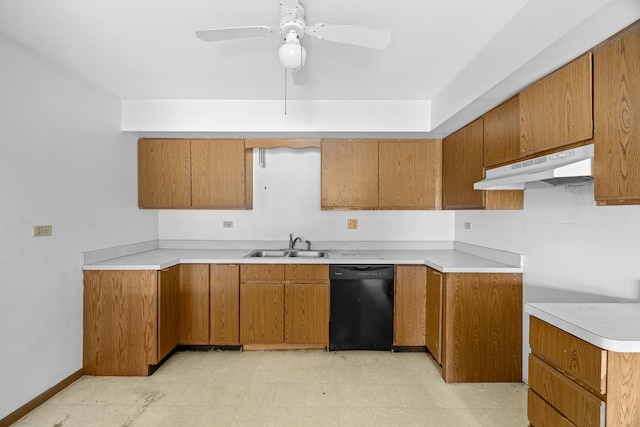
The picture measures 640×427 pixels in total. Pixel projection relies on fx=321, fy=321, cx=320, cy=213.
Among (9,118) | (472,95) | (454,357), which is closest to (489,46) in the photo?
(472,95)

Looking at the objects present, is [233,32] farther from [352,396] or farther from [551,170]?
[352,396]

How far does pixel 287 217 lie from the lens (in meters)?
3.66

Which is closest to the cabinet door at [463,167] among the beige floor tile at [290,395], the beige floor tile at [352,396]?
the beige floor tile at [352,396]

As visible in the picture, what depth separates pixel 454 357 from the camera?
254 centimetres

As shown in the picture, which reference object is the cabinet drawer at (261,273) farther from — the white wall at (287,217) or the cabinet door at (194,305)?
the white wall at (287,217)

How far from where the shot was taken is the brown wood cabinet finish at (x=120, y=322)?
103 inches

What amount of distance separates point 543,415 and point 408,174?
7.52 ft

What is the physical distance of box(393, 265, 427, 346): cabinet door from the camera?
301cm

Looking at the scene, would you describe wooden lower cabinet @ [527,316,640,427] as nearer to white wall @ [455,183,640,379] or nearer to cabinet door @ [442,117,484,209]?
white wall @ [455,183,640,379]

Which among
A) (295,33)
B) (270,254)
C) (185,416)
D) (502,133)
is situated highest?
(295,33)

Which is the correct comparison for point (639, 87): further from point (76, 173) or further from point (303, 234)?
point (76, 173)

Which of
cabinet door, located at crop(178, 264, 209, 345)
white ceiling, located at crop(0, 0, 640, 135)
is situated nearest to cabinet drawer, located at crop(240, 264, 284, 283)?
cabinet door, located at crop(178, 264, 209, 345)

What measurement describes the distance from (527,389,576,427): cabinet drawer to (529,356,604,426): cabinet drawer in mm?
22

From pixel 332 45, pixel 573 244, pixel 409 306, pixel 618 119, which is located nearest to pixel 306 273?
pixel 409 306
